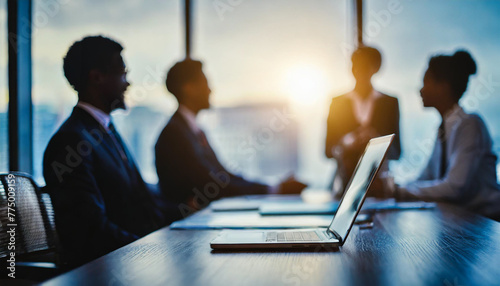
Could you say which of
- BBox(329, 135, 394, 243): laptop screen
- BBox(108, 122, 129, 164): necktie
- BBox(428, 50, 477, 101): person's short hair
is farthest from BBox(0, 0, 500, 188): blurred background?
BBox(329, 135, 394, 243): laptop screen

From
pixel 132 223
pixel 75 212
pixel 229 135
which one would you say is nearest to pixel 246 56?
pixel 229 135

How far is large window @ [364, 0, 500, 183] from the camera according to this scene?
128 inches

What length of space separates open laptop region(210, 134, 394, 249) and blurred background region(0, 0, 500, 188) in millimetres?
2213

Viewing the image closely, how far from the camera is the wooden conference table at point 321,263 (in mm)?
782

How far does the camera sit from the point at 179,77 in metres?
3.32

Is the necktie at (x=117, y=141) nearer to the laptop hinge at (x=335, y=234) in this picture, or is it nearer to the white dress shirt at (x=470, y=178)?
the laptop hinge at (x=335, y=234)

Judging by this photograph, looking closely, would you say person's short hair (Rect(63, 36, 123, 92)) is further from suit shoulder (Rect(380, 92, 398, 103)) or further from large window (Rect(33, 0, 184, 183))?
suit shoulder (Rect(380, 92, 398, 103))

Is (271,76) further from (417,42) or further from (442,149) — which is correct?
(442,149)

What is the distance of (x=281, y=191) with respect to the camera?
3.18m

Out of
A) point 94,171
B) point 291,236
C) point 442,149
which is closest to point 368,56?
point 442,149

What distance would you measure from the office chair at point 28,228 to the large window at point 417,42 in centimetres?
266

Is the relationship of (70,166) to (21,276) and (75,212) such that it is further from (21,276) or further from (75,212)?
(21,276)

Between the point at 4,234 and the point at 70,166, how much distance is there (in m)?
0.37

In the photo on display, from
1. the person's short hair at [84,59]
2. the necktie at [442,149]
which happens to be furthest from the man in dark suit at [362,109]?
the person's short hair at [84,59]
